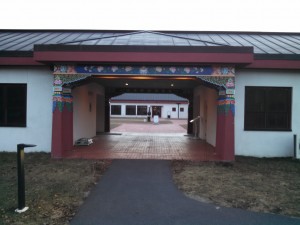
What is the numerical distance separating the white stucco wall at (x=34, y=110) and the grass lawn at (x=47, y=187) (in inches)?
33.2

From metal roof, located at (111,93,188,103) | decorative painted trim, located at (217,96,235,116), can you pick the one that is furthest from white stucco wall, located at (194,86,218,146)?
metal roof, located at (111,93,188,103)

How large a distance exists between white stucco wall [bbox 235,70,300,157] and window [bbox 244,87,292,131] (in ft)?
0.54

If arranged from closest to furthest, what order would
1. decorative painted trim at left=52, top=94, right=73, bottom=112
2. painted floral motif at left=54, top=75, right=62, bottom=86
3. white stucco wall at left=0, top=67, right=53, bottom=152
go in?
painted floral motif at left=54, top=75, right=62, bottom=86 < decorative painted trim at left=52, top=94, right=73, bottom=112 < white stucco wall at left=0, top=67, right=53, bottom=152

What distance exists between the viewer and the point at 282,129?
397 inches

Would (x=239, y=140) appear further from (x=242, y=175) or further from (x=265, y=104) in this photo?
(x=242, y=175)

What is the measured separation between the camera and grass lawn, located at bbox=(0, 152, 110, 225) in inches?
178

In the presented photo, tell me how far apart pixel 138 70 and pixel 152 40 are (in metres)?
2.15

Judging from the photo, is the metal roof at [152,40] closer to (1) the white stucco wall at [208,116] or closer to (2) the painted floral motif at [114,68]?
(2) the painted floral motif at [114,68]

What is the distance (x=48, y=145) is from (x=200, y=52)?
272 inches

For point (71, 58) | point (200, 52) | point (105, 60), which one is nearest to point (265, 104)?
point (200, 52)

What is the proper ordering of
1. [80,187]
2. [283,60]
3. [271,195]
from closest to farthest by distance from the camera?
[271,195], [80,187], [283,60]

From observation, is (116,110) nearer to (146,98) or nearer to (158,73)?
(146,98)

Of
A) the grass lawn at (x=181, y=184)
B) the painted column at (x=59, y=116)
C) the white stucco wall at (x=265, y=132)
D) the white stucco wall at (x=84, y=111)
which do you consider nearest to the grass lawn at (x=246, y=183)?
the grass lawn at (x=181, y=184)

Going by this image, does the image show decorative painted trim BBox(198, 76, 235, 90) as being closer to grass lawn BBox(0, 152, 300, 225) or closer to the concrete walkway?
grass lawn BBox(0, 152, 300, 225)
